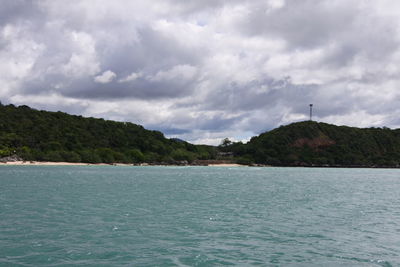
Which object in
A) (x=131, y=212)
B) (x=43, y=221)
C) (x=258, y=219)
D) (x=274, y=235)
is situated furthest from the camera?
(x=131, y=212)

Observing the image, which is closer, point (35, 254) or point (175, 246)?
point (35, 254)

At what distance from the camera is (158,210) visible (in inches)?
1533

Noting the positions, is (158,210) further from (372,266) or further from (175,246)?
(372,266)

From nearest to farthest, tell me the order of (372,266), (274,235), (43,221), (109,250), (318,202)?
(372,266), (109,250), (274,235), (43,221), (318,202)

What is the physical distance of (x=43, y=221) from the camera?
31.2m

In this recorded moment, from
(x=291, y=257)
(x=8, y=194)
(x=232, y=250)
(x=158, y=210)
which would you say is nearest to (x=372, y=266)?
(x=291, y=257)

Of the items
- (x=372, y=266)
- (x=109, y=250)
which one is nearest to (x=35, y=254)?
(x=109, y=250)

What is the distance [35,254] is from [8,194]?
3317cm

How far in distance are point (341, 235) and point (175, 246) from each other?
12444 millimetres

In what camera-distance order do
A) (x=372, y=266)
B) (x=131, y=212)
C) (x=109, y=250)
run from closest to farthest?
1. (x=372, y=266)
2. (x=109, y=250)
3. (x=131, y=212)

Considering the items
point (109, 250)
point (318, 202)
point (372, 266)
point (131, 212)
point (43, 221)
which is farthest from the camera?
point (318, 202)

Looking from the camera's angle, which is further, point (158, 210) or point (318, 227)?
point (158, 210)

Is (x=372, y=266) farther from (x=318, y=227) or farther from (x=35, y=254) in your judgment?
(x=35, y=254)

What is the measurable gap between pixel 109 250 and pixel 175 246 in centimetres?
391
